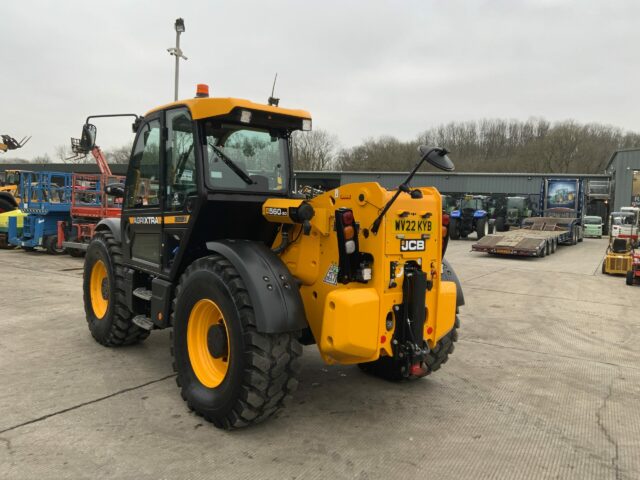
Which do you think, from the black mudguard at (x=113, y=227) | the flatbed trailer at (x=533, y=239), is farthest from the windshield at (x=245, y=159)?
the flatbed trailer at (x=533, y=239)

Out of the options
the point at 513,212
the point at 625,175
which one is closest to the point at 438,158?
the point at 513,212

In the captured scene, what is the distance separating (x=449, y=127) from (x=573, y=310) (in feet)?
232

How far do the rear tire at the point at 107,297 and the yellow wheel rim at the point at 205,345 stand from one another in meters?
1.45

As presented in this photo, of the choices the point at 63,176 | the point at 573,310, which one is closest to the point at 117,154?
the point at 63,176

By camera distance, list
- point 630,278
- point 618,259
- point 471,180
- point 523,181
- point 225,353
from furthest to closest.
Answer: point 471,180
point 523,181
point 618,259
point 630,278
point 225,353

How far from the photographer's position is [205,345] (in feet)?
12.5

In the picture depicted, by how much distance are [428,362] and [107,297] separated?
10.9ft

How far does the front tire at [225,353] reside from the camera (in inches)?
126

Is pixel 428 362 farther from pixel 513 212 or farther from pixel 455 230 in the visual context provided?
pixel 513 212

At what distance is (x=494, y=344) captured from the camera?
5926 millimetres

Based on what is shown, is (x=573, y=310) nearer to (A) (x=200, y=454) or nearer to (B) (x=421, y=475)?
(B) (x=421, y=475)

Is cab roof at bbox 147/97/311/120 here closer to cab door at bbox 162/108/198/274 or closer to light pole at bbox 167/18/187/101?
cab door at bbox 162/108/198/274

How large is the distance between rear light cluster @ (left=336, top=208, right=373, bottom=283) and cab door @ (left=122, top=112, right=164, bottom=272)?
186 cm

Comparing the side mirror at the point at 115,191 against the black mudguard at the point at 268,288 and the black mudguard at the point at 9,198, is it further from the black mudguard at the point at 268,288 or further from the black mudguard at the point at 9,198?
the black mudguard at the point at 9,198
